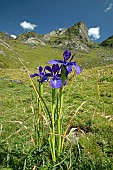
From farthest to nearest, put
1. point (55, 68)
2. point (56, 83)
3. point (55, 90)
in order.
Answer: point (55, 90), point (55, 68), point (56, 83)

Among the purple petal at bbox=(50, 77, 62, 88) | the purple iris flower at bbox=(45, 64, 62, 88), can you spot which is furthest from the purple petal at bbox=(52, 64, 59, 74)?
the purple petal at bbox=(50, 77, 62, 88)

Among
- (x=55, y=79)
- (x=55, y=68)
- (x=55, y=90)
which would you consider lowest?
(x=55, y=90)

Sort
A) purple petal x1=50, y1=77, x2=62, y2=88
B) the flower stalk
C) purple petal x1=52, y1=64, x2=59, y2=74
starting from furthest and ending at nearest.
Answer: purple petal x1=52, y1=64, x2=59, y2=74
the flower stalk
purple petal x1=50, y1=77, x2=62, y2=88

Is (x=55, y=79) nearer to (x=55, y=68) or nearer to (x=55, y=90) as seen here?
(x=55, y=68)

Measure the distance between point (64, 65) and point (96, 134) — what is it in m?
2.66

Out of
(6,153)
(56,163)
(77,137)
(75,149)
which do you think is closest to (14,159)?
(6,153)

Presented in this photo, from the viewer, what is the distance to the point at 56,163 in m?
3.81

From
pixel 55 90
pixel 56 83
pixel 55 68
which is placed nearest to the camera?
pixel 56 83

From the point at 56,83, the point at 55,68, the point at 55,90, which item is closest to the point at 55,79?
the point at 56,83

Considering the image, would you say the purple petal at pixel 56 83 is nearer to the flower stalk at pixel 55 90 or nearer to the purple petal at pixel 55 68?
the flower stalk at pixel 55 90

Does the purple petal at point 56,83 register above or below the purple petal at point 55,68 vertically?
below

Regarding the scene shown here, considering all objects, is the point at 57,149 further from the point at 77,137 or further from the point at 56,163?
the point at 77,137

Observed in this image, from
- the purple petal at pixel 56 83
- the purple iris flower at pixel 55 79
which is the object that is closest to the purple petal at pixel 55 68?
the purple iris flower at pixel 55 79

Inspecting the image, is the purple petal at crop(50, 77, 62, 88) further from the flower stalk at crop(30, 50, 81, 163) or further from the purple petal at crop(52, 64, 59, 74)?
the purple petal at crop(52, 64, 59, 74)
